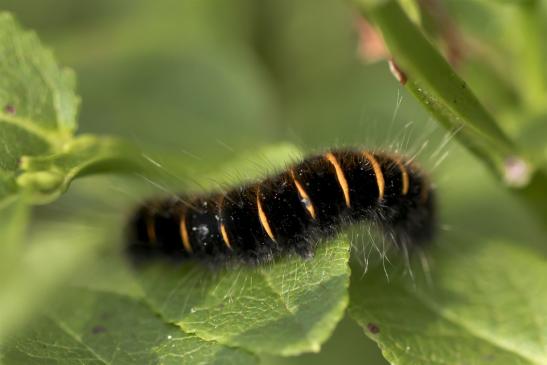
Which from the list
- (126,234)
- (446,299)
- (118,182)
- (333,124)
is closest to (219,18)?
(333,124)

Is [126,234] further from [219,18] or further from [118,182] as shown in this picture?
[219,18]

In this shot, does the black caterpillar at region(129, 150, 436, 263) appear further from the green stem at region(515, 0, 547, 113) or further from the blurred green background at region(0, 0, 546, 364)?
the blurred green background at region(0, 0, 546, 364)

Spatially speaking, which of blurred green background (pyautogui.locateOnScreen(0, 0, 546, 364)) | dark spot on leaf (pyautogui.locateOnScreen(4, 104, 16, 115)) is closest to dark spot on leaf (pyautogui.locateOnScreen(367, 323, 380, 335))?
dark spot on leaf (pyautogui.locateOnScreen(4, 104, 16, 115))

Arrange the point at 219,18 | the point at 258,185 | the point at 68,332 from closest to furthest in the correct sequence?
the point at 68,332 → the point at 258,185 → the point at 219,18

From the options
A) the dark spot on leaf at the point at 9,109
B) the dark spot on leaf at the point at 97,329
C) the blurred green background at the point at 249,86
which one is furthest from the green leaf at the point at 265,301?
the blurred green background at the point at 249,86

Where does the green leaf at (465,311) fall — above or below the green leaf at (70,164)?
below

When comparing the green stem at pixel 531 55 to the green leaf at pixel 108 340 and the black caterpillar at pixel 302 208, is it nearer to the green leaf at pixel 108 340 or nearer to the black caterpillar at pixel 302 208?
the black caterpillar at pixel 302 208

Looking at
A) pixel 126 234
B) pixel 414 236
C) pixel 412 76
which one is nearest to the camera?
pixel 412 76
